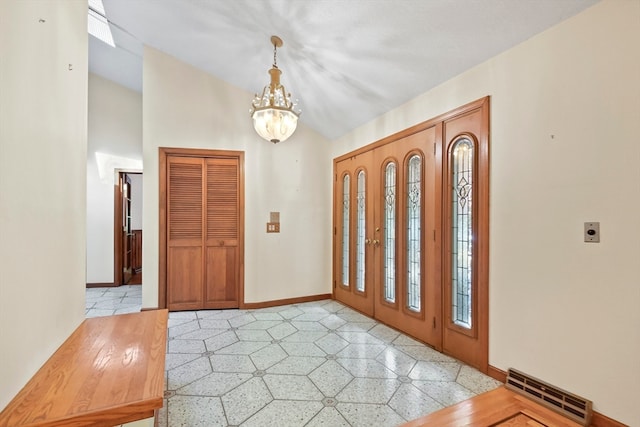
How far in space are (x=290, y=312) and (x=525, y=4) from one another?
12.2ft

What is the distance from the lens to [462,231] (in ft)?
8.59

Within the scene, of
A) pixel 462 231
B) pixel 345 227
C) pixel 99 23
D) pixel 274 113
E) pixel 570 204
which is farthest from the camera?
pixel 345 227

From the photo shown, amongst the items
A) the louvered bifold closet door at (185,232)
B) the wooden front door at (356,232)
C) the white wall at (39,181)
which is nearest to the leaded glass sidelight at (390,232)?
the wooden front door at (356,232)

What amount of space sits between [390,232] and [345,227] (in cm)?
100

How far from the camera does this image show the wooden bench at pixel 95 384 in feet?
3.34

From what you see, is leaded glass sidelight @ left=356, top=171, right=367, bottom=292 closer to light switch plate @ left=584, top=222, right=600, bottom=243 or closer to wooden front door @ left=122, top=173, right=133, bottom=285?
light switch plate @ left=584, top=222, right=600, bottom=243

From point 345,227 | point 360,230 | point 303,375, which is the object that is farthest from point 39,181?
point 345,227

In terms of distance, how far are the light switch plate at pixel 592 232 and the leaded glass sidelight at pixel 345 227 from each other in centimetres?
278

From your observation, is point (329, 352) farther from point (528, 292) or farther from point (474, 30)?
point (474, 30)

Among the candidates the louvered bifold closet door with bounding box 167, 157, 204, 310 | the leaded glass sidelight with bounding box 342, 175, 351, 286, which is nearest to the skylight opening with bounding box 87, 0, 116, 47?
the louvered bifold closet door with bounding box 167, 157, 204, 310

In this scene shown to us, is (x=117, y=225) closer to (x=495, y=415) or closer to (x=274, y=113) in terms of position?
(x=274, y=113)

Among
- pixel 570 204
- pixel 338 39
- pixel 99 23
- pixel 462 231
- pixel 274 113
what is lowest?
pixel 462 231

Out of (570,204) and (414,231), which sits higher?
(570,204)

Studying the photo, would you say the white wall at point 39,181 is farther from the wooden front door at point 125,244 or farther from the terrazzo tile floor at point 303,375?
the wooden front door at point 125,244
